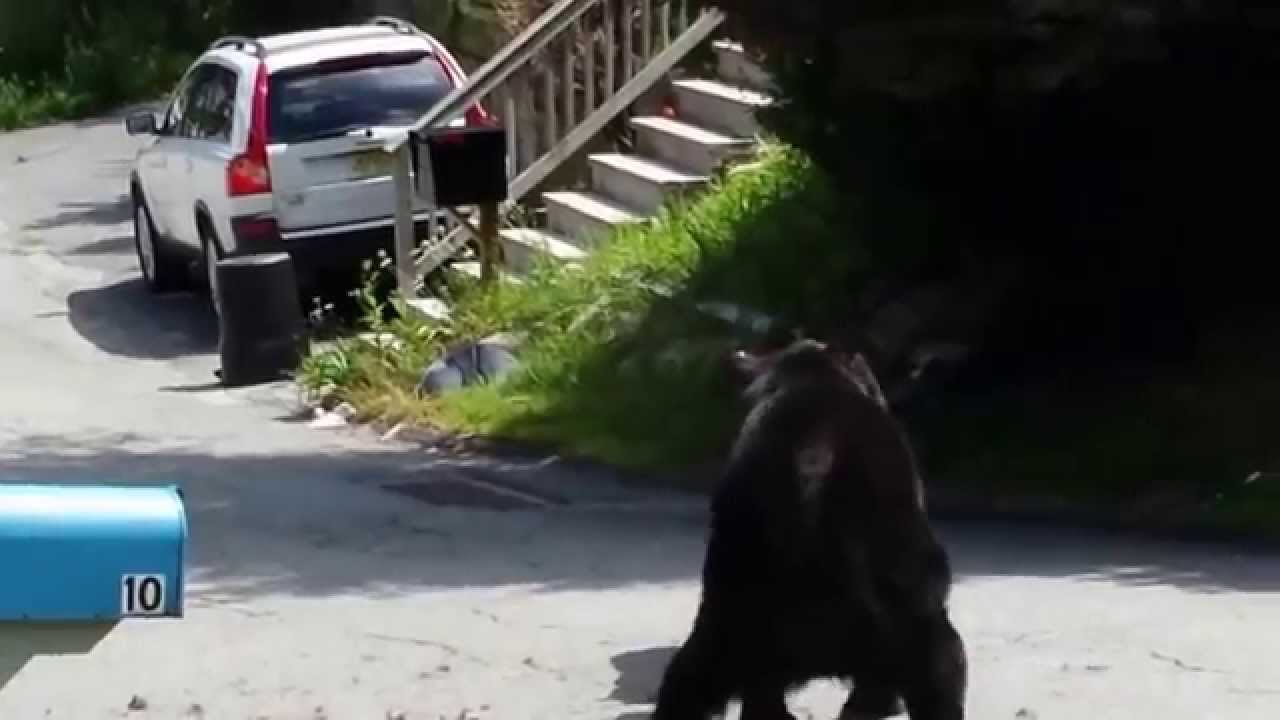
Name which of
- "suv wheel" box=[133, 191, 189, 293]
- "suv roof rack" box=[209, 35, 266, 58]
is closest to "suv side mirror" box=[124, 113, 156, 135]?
"suv wheel" box=[133, 191, 189, 293]

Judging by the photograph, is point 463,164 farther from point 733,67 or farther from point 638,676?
point 638,676

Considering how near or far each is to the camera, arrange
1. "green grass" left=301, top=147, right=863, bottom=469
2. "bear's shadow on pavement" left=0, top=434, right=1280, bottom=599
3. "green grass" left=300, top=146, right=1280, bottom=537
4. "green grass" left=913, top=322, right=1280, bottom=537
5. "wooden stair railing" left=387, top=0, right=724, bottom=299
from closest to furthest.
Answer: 1. "bear's shadow on pavement" left=0, top=434, right=1280, bottom=599
2. "green grass" left=913, top=322, right=1280, bottom=537
3. "green grass" left=300, top=146, right=1280, bottom=537
4. "green grass" left=301, top=147, right=863, bottom=469
5. "wooden stair railing" left=387, top=0, right=724, bottom=299

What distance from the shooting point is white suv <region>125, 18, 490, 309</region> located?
2019 centimetres

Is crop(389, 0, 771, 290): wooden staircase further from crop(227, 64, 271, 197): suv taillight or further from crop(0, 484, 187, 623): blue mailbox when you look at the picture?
crop(0, 484, 187, 623): blue mailbox

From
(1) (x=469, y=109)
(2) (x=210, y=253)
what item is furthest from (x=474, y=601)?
(2) (x=210, y=253)

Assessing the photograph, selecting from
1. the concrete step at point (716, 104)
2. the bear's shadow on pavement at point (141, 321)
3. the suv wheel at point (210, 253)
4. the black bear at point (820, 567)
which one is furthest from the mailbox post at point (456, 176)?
the black bear at point (820, 567)

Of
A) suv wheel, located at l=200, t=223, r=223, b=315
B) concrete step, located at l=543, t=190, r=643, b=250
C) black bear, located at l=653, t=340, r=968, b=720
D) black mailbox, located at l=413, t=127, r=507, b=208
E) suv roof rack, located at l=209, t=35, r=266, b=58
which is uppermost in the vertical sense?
black bear, located at l=653, t=340, r=968, b=720

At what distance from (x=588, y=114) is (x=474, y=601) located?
10.3 metres

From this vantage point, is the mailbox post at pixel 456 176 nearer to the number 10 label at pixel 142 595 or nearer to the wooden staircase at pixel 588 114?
the wooden staircase at pixel 588 114

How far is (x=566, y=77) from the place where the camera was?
2016 cm

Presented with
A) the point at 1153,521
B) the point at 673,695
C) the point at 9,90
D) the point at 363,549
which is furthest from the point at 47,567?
the point at 9,90

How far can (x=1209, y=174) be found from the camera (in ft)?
43.1

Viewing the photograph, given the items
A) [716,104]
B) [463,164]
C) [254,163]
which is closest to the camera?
[463,164]

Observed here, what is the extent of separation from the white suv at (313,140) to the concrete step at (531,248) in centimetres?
58
